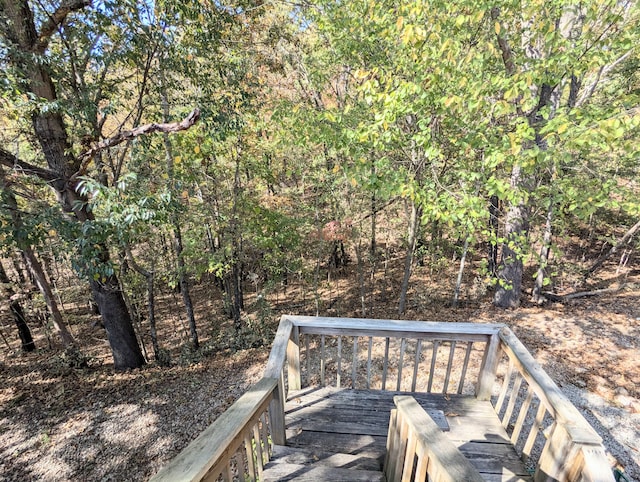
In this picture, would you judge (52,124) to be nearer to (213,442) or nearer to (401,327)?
(213,442)

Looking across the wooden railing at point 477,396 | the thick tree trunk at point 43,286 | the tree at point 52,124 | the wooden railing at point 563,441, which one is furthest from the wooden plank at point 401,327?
the thick tree trunk at point 43,286

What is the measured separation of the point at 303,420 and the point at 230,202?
17.5 ft

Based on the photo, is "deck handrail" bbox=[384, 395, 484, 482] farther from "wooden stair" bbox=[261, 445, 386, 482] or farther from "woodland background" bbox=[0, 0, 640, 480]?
"woodland background" bbox=[0, 0, 640, 480]

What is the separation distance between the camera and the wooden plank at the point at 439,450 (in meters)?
1.04

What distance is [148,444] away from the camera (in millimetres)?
3840

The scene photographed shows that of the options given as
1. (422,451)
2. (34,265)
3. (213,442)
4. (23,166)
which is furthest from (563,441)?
(34,265)

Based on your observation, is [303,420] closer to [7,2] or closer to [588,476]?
[588,476]

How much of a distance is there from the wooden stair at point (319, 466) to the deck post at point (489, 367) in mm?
1239

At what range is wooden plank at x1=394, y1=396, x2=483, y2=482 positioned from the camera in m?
1.04

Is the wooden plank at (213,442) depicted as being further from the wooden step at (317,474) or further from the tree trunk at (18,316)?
the tree trunk at (18,316)

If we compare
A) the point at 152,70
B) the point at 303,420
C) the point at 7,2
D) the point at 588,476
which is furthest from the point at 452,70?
the point at 7,2

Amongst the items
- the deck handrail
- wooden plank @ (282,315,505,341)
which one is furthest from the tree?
the deck handrail

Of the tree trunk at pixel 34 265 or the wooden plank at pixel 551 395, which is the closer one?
the wooden plank at pixel 551 395

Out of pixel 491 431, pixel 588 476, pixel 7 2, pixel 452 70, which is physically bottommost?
pixel 491 431
